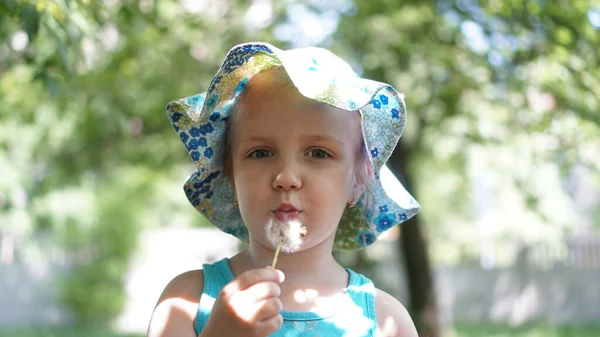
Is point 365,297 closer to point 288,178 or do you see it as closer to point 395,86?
point 288,178

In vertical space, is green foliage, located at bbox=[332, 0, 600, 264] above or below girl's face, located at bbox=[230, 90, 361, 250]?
above

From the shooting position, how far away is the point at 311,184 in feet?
6.01

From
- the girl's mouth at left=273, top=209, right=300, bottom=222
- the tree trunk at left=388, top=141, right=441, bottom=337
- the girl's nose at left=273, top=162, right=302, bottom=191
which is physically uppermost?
the tree trunk at left=388, top=141, right=441, bottom=337

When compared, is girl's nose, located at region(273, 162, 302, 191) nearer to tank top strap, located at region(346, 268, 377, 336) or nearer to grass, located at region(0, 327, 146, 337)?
tank top strap, located at region(346, 268, 377, 336)

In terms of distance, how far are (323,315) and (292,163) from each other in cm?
39

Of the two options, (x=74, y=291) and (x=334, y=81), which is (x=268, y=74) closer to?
(x=334, y=81)

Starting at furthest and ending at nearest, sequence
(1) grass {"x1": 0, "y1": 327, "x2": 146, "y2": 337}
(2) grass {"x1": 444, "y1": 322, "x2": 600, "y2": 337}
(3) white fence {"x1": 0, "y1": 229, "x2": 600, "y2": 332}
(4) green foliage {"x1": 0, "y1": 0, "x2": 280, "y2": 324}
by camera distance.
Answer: (3) white fence {"x1": 0, "y1": 229, "x2": 600, "y2": 332} → (1) grass {"x1": 0, "y1": 327, "x2": 146, "y2": 337} → (2) grass {"x1": 444, "y1": 322, "x2": 600, "y2": 337} → (4) green foliage {"x1": 0, "y1": 0, "x2": 280, "y2": 324}

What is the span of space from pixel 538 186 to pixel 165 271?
314 inches

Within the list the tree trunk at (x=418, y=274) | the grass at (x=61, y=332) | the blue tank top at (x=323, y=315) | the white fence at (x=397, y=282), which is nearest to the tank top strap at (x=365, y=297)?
the blue tank top at (x=323, y=315)

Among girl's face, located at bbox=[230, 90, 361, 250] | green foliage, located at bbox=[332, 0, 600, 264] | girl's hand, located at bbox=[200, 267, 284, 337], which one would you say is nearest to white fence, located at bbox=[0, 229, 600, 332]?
green foliage, located at bbox=[332, 0, 600, 264]

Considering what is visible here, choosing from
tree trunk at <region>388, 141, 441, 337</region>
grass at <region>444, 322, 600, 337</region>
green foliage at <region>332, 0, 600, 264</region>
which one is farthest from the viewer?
grass at <region>444, 322, 600, 337</region>

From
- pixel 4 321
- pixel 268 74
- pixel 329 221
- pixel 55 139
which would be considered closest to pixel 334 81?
pixel 268 74

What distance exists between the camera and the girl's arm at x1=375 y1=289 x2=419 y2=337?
1970 millimetres

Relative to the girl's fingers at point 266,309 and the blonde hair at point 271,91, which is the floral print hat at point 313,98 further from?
the girl's fingers at point 266,309
